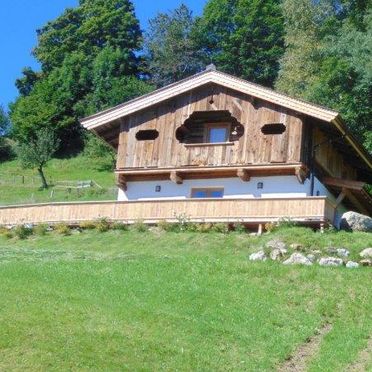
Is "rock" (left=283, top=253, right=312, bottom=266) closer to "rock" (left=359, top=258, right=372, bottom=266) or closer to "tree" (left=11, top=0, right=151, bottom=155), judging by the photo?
"rock" (left=359, top=258, right=372, bottom=266)

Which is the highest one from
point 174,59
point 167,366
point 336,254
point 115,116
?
point 174,59

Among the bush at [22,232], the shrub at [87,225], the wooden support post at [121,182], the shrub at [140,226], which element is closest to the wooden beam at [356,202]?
the wooden support post at [121,182]

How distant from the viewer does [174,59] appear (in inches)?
3669

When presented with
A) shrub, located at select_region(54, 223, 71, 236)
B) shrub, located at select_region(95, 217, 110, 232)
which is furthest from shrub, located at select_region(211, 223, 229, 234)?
shrub, located at select_region(54, 223, 71, 236)

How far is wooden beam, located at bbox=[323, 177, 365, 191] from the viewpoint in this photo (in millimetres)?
40812

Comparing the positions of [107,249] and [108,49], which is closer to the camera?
[107,249]

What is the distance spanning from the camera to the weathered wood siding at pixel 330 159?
41.5 metres

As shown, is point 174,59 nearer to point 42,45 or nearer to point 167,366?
point 42,45

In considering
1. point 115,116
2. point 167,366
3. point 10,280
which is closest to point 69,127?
point 115,116

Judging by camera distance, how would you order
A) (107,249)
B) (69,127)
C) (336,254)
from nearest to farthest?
(336,254)
(107,249)
(69,127)

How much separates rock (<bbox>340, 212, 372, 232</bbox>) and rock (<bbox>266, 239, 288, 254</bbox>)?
18.3ft

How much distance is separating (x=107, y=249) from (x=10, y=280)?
28.1 ft

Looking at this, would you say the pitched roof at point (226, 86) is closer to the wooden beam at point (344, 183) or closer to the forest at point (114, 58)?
the wooden beam at point (344, 183)

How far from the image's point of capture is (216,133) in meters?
42.5
